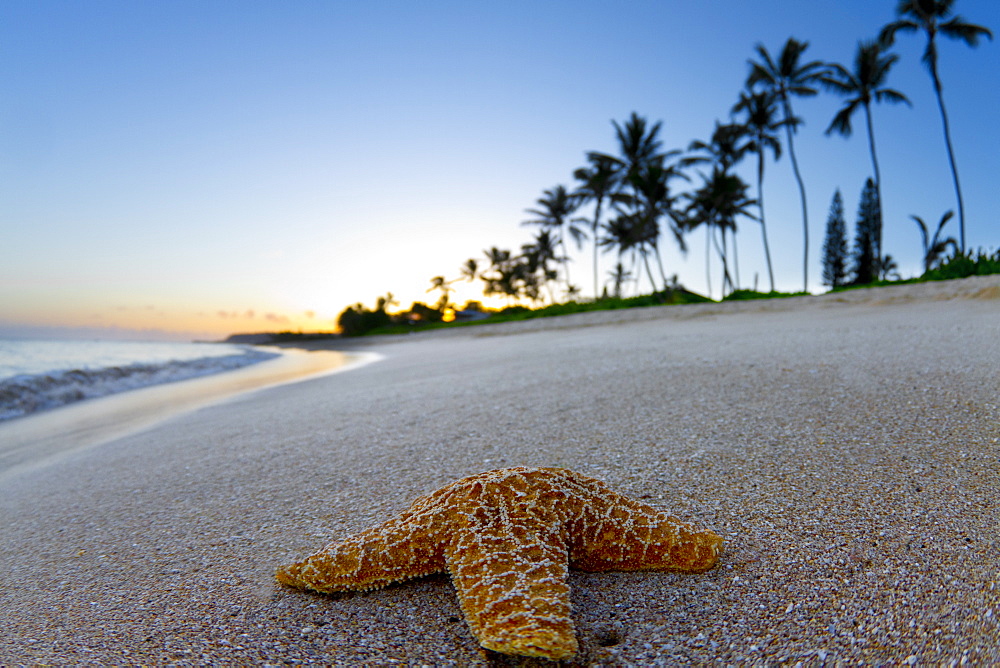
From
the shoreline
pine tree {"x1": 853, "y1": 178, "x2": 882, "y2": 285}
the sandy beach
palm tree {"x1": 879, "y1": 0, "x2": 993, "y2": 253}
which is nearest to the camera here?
the sandy beach

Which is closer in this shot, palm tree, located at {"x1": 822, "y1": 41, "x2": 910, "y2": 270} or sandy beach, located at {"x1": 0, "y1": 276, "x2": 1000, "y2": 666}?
sandy beach, located at {"x1": 0, "y1": 276, "x2": 1000, "y2": 666}

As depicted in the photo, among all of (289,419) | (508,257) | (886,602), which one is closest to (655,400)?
(886,602)

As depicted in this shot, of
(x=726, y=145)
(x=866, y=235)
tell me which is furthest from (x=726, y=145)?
(x=866, y=235)

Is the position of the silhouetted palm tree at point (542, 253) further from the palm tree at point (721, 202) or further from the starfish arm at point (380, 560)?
the starfish arm at point (380, 560)

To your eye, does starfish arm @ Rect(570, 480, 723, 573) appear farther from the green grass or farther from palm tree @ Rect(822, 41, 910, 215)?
palm tree @ Rect(822, 41, 910, 215)

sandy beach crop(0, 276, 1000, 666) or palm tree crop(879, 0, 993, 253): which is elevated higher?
palm tree crop(879, 0, 993, 253)

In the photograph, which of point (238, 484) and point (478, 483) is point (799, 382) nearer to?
point (478, 483)

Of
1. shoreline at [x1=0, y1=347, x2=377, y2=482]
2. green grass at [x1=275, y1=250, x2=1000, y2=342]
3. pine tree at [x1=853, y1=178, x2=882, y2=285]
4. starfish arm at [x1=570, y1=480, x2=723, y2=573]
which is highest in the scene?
pine tree at [x1=853, y1=178, x2=882, y2=285]

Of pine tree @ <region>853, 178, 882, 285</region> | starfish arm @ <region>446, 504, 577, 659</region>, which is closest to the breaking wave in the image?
starfish arm @ <region>446, 504, 577, 659</region>
